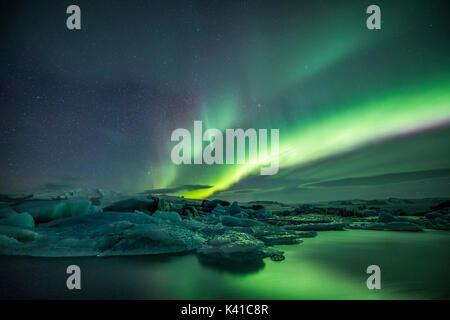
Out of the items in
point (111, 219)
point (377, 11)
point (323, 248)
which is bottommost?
point (323, 248)

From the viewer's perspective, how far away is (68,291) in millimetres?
3797

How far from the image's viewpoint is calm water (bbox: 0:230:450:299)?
373cm

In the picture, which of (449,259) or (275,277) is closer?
(275,277)

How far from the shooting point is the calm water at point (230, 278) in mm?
3730

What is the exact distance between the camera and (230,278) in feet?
14.2

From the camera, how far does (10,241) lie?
638 centimetres

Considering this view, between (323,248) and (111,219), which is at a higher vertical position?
(111,219)

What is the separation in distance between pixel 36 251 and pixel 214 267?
4359mm

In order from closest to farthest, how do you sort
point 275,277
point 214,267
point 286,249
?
1. point 275,277
2. point 214,267
3. point 286,249
